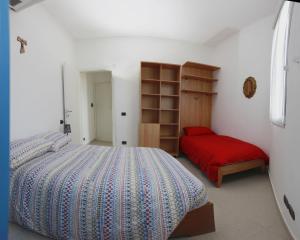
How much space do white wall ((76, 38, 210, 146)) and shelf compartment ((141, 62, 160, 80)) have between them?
0.17 meters

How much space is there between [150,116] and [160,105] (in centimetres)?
37

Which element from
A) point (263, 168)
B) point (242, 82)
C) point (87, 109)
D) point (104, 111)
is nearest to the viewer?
point (263, 168)

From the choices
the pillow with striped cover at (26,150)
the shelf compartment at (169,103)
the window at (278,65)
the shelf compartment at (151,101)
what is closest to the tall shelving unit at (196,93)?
the shelf compartment at (169,103)

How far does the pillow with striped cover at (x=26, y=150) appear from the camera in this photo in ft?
4.44

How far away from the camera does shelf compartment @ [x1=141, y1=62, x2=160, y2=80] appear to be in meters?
3.48

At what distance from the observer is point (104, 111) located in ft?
15.7

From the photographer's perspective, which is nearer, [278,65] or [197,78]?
[278,65]

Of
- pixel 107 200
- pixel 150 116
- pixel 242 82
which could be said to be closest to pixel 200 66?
pixel 242 82

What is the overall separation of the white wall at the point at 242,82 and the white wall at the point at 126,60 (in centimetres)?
101

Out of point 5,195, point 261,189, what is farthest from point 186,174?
point 261,189

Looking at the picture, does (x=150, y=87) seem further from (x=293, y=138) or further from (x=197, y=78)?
(x=293, y=138)

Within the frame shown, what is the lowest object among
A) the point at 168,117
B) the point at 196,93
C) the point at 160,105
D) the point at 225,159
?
the point at 225,159

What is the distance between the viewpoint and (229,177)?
8.09ft

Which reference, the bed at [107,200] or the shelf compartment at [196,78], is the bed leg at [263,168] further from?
the shelf compartment at [196,78]
